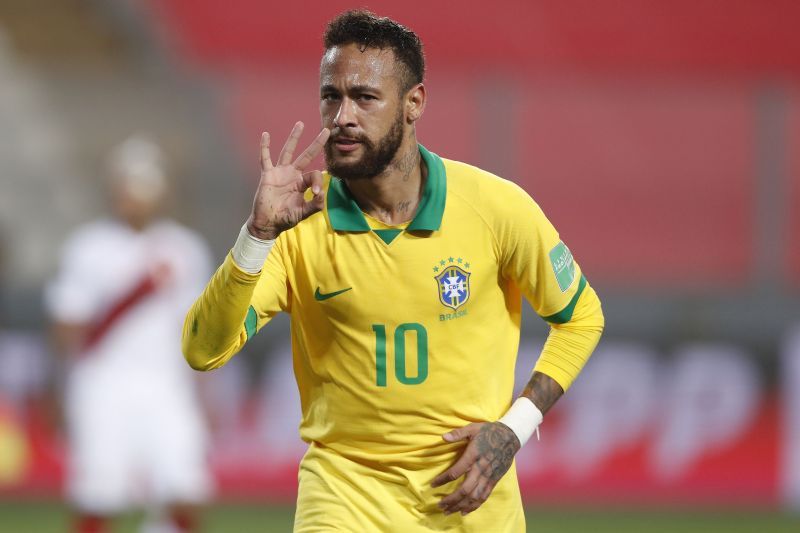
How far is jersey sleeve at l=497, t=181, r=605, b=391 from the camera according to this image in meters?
4.46

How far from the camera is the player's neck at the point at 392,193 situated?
4.48 m

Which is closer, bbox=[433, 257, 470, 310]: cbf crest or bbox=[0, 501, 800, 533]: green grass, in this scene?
bbox=[433, 257, 470, 310]: cbf crest

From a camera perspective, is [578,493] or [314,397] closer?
[314,397]

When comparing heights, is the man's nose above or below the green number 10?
above

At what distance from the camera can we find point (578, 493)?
10727 millimetres

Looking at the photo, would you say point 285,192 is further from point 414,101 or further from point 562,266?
point 562,266

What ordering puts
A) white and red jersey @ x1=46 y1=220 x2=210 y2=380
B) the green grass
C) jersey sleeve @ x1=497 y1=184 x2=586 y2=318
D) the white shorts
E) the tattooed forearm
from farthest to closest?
the green grass < white and red jersey @ x1=46 y1=220 x2=210 y2=380 < the white shorts < the tattooed forearm < jersey sleeve @ x1=497 y1=184 x2=586 y2=318

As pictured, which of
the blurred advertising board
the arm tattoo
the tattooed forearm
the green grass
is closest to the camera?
the arm tattoo

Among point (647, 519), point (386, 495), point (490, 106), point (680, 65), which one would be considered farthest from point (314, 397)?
point (680, 65)

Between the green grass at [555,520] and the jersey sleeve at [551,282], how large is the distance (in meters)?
5.05

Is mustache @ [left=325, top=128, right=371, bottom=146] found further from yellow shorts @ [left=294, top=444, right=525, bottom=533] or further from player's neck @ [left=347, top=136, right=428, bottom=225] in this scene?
yellow shorts @ [left=294, top=444, right=525, bottom=533]

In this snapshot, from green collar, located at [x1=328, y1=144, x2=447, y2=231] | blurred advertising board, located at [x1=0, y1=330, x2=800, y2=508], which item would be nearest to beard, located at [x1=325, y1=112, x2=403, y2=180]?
green collar, located at [x1=328, y1=144, x2=447, y2=231]

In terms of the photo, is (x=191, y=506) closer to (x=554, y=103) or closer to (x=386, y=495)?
(x=386, y=495)

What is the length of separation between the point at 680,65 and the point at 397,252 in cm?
1228
